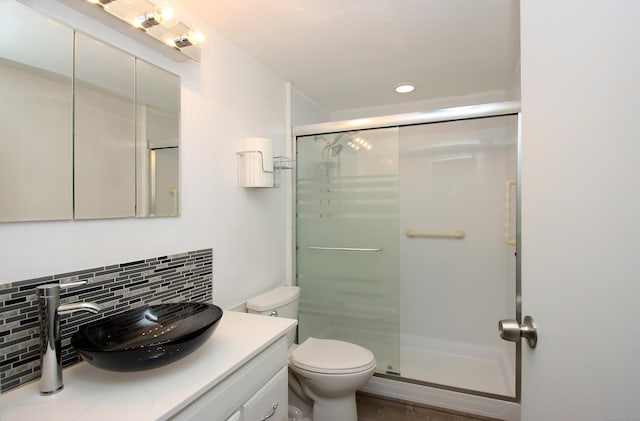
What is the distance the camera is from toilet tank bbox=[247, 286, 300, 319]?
1.91 m

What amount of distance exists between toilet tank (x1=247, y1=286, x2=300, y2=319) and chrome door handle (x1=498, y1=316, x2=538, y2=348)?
138 centimetres

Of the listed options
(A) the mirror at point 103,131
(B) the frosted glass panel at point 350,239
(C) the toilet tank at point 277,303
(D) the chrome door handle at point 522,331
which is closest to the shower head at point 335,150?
(B) the frosted glass panel at point 350,239

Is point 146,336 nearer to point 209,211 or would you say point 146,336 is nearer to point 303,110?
point 209,211

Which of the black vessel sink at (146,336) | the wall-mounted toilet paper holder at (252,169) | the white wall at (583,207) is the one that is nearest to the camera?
the white wall at (583,207)

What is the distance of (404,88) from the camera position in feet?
8.82

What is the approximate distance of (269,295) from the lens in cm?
208

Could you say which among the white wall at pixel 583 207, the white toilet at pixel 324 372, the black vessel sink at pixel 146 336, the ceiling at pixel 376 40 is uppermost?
the ceiling at pixel 376 40


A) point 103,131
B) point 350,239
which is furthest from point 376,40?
point 103,131

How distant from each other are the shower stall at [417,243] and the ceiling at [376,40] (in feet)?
1.19

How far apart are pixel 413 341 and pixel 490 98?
2.35m

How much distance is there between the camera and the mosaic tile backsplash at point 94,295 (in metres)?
0.95

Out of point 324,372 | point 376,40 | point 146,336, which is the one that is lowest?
point 324,372

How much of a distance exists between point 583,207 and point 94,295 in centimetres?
144

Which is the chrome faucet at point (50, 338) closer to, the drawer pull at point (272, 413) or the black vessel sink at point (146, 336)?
the black vessel sink at point (146, 336)
